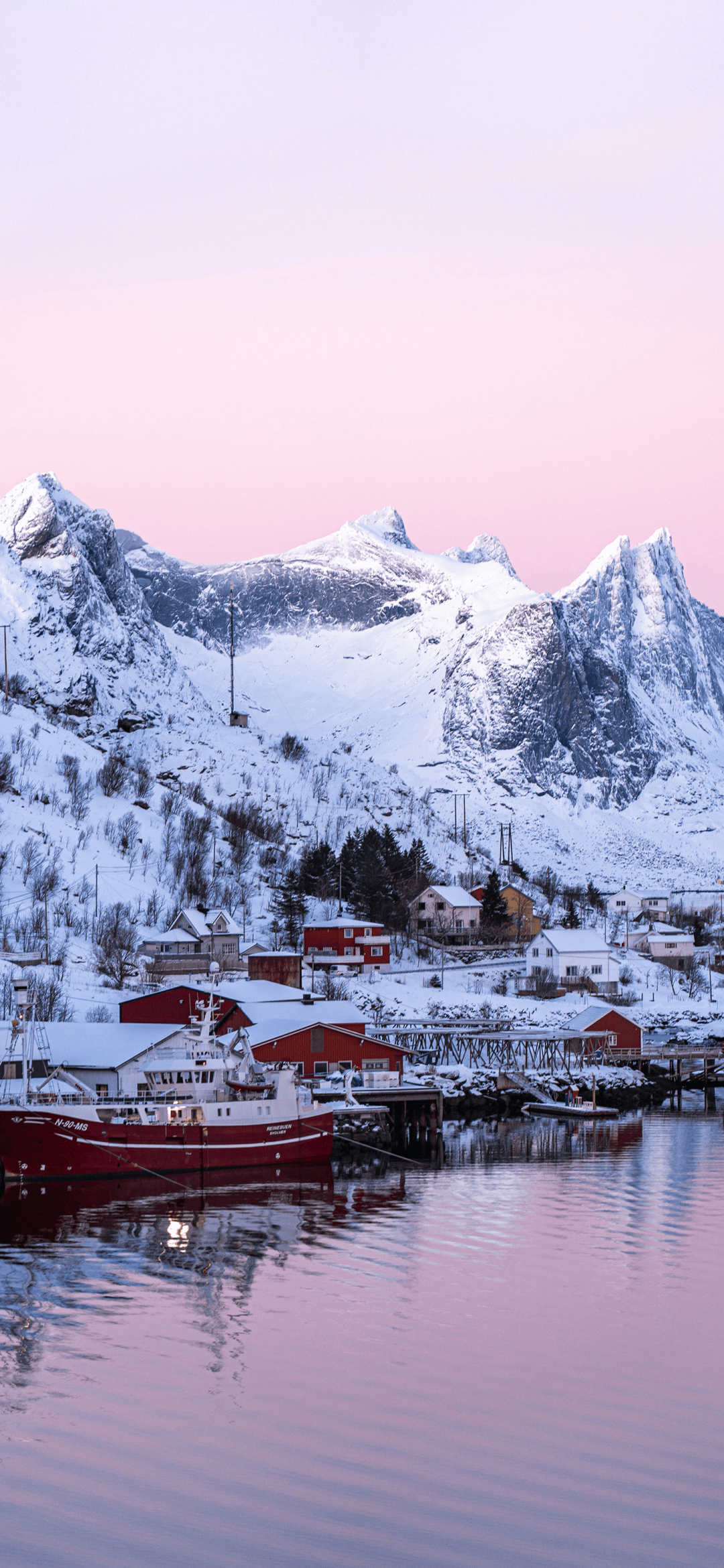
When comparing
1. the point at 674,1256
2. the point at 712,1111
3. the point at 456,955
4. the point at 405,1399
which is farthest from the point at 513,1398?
the point at 456,955

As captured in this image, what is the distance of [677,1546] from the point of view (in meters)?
22.5

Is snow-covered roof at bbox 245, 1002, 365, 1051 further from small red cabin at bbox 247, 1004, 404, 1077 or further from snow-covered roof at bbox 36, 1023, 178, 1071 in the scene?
snow-covered roof at bbox 36, 1023, 178, 1071

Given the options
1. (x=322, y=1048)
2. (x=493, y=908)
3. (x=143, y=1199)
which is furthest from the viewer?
(x=493, y=908)

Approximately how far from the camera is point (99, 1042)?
76188 millimetres

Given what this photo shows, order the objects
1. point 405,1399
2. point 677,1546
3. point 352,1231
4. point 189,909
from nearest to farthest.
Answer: point 677,1546 < point 405,1399 < point 352,1231 < point 189,909

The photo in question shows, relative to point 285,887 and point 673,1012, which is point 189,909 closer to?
point 285,887

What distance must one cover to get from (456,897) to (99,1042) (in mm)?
91924

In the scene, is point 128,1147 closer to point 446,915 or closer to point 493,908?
point 446,915

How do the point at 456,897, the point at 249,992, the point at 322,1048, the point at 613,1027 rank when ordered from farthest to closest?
the point at 456,897 < the point at 613,1027 < the point at 249,992 < the point at 322,1048

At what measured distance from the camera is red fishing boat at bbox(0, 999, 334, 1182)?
6112 centimetres

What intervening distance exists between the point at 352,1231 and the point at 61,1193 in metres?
15.3

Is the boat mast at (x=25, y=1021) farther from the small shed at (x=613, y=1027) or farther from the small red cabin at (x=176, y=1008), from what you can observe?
the small shed at (x=613, y=1027)

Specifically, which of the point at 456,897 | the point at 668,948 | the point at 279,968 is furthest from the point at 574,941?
the point at 279,968

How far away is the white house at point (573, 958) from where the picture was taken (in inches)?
5305
